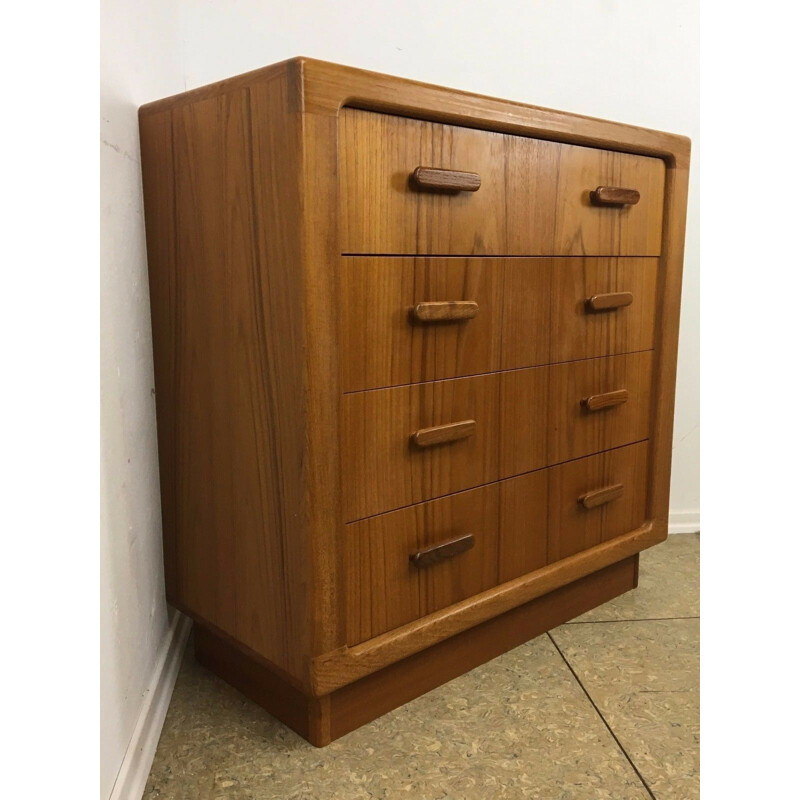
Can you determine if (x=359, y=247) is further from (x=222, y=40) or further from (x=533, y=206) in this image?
(x=222, y=40)

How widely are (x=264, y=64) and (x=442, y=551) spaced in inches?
39.2

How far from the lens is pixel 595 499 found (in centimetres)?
137

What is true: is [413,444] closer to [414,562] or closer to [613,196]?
[414,562]

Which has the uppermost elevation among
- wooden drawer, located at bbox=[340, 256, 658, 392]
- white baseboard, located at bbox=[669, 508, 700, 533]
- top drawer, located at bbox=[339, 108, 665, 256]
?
top drawer, located at bbox=[339, 108, 665, 256]

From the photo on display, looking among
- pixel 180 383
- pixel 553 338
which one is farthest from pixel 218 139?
pixel 553 338

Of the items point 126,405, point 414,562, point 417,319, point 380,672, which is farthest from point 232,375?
point 380,672

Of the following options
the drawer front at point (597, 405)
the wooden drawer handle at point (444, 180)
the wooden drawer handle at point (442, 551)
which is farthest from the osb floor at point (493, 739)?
the wooden drawer handle at point (444, 180)

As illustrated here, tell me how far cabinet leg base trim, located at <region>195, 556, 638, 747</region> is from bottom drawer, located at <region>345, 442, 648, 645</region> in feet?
0.31

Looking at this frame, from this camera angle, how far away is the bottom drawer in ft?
3.41

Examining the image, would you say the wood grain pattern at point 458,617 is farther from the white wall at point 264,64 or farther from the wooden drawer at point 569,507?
the white wall at point 264,64

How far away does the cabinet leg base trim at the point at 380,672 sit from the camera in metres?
1.06

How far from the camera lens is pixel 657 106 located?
1.75 metres

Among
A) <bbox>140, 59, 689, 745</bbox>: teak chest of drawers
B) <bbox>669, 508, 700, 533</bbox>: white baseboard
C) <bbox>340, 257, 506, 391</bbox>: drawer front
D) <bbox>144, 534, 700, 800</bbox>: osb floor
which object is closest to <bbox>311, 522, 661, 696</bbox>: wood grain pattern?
<bbox>140, 59, 689, 745</bbox>: teak chest of drawers

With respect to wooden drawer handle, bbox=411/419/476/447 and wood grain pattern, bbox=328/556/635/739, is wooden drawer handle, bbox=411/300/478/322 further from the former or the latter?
wood grain pattern, bbox=328/556/635/739
